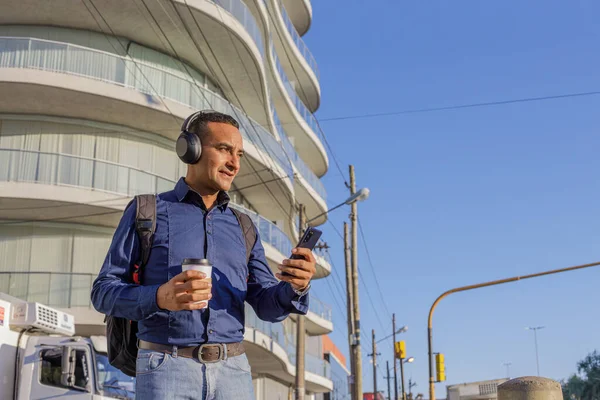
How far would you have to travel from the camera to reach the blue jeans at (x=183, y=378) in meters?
3.30

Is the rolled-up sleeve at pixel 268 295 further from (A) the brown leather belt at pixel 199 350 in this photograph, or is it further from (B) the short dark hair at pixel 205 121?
(B) the short dark hair at pixel 205 121

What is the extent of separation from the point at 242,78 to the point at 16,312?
59.1 ft

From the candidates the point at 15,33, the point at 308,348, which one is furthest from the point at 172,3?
the point at 308,348

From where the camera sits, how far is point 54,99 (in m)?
23.5

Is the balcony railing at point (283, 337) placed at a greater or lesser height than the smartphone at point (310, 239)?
greater

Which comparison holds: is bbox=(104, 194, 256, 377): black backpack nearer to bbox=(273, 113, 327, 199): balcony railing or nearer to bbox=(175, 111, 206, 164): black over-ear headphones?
bbox=(175, 111, 206, 164): black over-ear headphones

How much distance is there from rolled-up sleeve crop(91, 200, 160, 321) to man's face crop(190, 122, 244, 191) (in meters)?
0.36

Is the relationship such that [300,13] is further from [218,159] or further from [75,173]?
[218,159]

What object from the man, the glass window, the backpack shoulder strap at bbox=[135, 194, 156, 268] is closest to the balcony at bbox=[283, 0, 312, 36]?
the glass window

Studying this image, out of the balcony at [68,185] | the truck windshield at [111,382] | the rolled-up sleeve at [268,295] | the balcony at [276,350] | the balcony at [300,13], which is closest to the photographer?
the rolled-up sleeve at [268,295]

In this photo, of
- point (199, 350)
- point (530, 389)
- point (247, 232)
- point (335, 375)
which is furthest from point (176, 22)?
point (335, 375)

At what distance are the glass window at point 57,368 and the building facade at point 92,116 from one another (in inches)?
390

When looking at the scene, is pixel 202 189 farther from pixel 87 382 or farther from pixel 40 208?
pixel 40 208

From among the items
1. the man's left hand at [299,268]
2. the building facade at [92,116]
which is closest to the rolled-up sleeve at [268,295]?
the man's left hand at [299,268]
